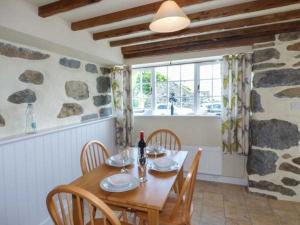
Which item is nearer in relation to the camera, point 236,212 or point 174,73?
point 236,212

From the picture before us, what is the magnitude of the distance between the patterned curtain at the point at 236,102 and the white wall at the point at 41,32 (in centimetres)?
187

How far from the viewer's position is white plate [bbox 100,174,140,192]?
1330mm

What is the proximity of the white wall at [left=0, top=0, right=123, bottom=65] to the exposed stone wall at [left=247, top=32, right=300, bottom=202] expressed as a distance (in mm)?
2239

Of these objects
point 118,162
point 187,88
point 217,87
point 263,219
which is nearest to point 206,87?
point 217,87

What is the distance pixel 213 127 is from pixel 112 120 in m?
1.72

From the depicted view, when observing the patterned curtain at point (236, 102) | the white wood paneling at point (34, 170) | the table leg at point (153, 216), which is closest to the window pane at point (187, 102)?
the patterned curtain at point (236, 102)

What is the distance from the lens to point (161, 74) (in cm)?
355

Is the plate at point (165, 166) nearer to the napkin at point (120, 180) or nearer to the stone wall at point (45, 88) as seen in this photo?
the napkin at point (120, 180)

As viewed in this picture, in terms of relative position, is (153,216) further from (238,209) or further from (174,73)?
(174,73)

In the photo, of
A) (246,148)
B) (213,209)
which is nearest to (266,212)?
(213,209)

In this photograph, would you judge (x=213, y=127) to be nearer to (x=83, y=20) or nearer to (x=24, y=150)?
(x=83, y=20)

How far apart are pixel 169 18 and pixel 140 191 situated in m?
1.28

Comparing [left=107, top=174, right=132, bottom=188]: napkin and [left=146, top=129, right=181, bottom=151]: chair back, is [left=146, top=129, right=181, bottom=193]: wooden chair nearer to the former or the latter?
[left=146, top=129, right=181, bottom=151]: chair back

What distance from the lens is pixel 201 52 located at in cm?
303
